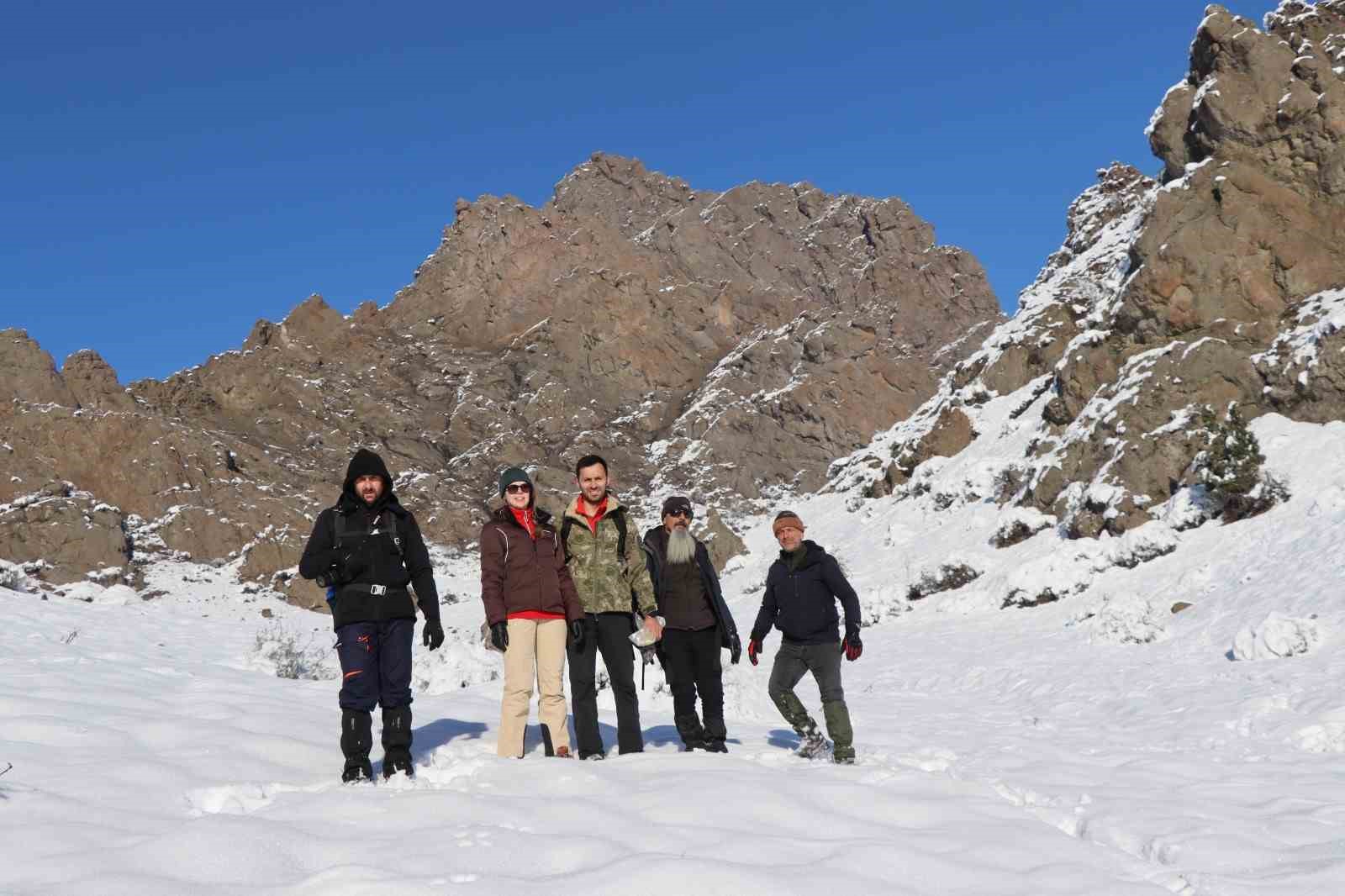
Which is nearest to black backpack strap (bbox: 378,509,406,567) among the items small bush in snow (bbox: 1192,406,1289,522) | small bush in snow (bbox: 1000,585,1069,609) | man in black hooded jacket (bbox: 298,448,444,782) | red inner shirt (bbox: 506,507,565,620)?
man in black hooded jacket (bbox: 298,448,444,782)

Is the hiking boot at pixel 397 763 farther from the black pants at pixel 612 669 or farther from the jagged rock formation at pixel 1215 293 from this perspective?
the jagged rock formation at pixel 1215 293

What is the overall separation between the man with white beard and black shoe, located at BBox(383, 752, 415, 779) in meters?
1.87

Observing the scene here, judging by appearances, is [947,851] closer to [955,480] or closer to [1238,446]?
[1238,446]

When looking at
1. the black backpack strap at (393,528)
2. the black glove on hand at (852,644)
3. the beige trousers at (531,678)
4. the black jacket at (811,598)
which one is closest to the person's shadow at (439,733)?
the beige trousers at (531,678)

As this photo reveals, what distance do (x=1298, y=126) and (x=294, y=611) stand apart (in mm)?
34092

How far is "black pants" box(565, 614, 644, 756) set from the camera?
243 inches

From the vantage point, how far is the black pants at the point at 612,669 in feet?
20.2

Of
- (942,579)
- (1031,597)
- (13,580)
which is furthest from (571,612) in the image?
(13,580)

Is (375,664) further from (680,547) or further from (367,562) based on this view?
(680,547)

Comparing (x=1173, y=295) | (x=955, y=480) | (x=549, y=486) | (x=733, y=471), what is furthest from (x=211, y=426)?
(x=1173, y=295)

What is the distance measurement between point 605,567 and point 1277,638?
8285 millimetres

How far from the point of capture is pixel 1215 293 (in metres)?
22.3

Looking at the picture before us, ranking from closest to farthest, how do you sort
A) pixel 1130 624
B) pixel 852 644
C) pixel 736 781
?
pixel 736 781 → pixel 852 644 → pixel 1130 624

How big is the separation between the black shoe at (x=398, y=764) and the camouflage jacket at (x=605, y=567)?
1424 millimetres
